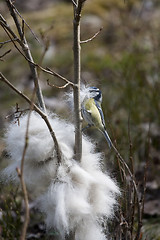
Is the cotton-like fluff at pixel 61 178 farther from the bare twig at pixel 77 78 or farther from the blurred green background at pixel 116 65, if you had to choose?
the blurred green background at pixel 116 65

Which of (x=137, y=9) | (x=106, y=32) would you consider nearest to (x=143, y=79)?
(x=106, y=32)

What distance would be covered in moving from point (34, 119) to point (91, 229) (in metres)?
0.36

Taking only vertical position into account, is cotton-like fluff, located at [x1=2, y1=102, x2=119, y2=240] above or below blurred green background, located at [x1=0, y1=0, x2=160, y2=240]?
below

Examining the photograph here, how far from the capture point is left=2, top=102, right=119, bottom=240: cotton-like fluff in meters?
0.90

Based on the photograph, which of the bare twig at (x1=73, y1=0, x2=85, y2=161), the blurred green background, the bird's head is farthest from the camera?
the blurred green background

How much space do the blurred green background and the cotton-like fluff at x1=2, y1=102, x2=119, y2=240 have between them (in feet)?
0.82

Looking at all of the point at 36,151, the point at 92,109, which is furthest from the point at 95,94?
the point at 36,151

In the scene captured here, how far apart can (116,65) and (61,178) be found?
2.25m

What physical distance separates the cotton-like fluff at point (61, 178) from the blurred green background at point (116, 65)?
0.82 feet

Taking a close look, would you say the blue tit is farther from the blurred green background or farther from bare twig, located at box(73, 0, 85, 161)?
the blurred green background

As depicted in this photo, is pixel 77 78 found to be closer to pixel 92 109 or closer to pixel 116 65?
pixel 92 109

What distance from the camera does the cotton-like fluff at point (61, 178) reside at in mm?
898

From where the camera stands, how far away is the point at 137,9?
447cm

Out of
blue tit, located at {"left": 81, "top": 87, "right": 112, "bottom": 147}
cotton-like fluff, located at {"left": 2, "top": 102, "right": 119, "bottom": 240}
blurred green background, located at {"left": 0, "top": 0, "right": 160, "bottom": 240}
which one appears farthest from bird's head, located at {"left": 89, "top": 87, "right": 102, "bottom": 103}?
blurred green background, located at {"left": 0, "top": 0, "right": 160, "bottom": 240}
